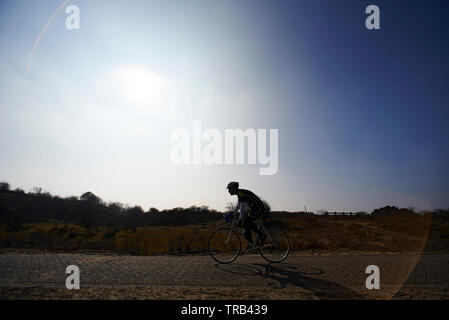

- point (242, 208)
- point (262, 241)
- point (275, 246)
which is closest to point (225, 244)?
point (262, 241)

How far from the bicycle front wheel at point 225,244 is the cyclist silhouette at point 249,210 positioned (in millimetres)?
368

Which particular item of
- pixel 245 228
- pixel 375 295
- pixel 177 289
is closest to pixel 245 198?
pixel 245 228

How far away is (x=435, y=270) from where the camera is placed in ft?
21.5

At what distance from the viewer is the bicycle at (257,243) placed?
23.1 feet

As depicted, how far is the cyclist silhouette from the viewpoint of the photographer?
698 centimetres

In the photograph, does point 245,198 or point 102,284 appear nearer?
point 102,284

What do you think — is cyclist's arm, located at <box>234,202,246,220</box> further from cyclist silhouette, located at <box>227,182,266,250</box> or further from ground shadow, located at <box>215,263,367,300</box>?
ground shadow, located at <box>215,263,367,300</box>

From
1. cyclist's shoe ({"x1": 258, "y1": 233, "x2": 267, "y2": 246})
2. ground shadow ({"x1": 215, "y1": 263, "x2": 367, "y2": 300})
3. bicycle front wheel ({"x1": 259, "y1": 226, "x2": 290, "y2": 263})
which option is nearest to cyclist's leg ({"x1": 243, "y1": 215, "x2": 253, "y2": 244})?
cyclist's shoe ({"x1": 258, "y1": 233, "x2": 267, "y2": 246})

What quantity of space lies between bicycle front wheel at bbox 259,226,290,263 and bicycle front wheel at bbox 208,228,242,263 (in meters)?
0.73

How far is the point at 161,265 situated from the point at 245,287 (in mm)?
2966

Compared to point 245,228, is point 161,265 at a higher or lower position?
lower

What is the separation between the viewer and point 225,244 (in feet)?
23.3
